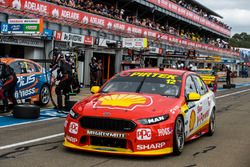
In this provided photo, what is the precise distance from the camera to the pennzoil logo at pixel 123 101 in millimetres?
6398

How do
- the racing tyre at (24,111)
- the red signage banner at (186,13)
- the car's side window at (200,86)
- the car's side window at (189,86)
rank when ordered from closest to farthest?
1. the car's side window at (189,86)
2. the car's side window at (200,86)
3. the racing tyre at (24,111)
4. the red signage banner at (186,13)

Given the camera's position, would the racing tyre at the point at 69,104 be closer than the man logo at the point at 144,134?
No

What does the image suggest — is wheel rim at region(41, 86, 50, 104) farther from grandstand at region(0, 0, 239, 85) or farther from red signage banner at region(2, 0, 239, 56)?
red signage banner at region(2, 0, 239, 56)

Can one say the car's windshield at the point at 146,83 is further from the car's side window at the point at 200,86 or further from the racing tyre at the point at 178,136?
the car's side window at the point at 200,86

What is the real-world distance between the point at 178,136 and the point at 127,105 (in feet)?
3.22

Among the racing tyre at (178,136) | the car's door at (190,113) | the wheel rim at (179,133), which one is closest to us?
the racing tyre at (178,136)

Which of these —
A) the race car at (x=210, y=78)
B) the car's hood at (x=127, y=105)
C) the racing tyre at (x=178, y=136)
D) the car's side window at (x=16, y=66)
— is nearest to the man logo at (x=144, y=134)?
the car's hood at (x=127, y=105)

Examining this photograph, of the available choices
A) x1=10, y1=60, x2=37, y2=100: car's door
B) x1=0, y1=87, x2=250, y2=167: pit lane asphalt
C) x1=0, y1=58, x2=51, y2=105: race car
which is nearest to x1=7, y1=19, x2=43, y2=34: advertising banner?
x1=0, y1=58, x2=51, y2=105: race car

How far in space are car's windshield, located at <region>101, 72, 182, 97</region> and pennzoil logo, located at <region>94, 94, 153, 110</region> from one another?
0.51 metres

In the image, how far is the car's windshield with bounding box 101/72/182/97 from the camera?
745cm

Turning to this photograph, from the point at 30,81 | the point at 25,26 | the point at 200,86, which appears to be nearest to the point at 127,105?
the point at 200,86

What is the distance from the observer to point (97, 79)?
23328 millimetres

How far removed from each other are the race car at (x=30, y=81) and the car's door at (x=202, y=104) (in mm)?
5743

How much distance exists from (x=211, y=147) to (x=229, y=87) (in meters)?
26.9
